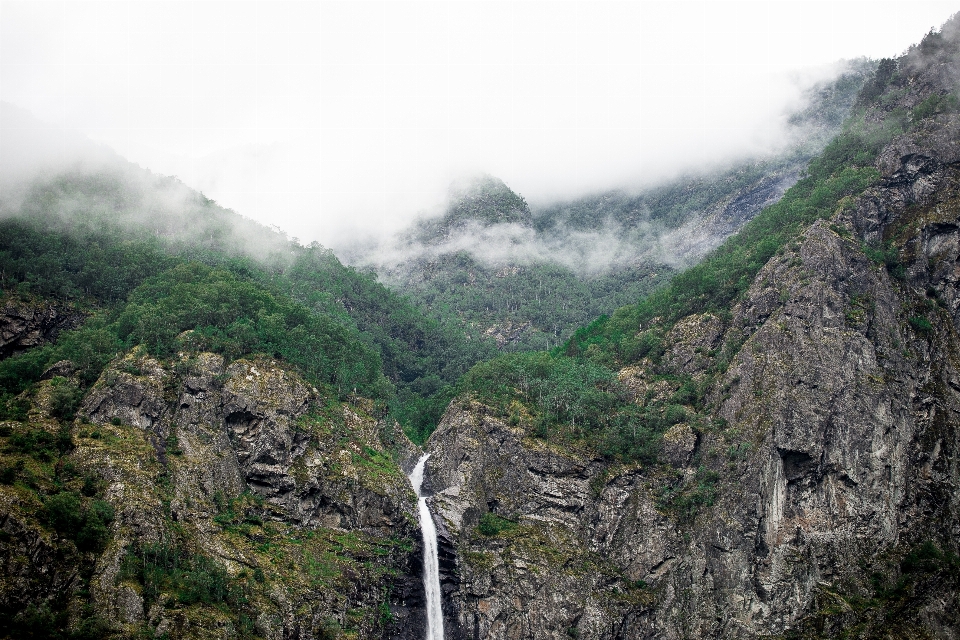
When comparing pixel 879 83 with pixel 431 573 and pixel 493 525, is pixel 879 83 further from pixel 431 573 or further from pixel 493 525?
pixel 431 573

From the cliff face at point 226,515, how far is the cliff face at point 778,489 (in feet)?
39.1

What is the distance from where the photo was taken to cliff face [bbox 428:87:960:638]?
327 ft

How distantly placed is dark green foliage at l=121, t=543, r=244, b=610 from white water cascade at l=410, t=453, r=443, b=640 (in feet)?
92.6

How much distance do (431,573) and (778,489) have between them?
50.0 metres

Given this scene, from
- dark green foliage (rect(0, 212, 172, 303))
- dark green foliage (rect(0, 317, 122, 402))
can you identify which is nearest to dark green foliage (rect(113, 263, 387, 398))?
dark green foliage (rect(0, 317, 122, 402))

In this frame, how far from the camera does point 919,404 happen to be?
109875mm

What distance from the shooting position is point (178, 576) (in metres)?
81.0

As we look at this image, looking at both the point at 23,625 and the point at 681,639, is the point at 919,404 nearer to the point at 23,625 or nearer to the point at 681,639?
the point at 681,639

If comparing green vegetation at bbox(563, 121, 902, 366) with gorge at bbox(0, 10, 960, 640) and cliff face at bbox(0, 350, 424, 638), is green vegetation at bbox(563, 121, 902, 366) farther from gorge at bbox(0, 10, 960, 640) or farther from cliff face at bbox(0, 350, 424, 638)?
cliff face at bbox(0, 350, 424, 638)

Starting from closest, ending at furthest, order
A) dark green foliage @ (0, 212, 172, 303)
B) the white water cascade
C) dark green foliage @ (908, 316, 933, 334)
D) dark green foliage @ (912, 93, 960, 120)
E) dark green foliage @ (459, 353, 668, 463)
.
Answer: the white water cascade → dark green foliage @ (908, 316, 933, 334) → dark green foliage @ (0, 212, 172, 303) → dark green foliage @ (459, 353, 668, 463) → dark green foliage @ (912, 93, 960, 120)

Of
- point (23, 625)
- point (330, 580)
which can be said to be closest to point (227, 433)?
point (330, 580)

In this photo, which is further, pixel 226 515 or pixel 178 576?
pixel 226 515

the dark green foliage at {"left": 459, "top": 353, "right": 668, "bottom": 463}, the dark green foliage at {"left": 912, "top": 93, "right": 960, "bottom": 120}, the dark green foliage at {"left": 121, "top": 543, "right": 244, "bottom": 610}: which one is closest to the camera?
the dark green foliage at {"left": 121, "top": 543, "right": 244, "bottom": 610}

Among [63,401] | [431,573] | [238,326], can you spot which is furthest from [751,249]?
[63,401]
